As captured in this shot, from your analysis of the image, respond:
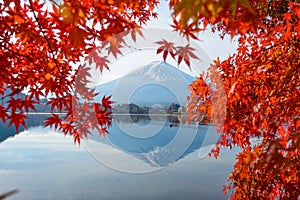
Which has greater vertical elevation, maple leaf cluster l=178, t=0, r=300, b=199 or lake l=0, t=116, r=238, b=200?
maple leaf cluster l=178, t=0, r=300, b=199

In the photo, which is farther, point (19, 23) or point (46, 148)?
point (46, 148)

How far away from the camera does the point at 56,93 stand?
104 inches

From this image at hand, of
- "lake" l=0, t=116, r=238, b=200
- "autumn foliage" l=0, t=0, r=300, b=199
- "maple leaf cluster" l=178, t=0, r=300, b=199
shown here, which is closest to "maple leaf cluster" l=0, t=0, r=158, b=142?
"autumn foliage" l=0, t=0, r=300, b=199

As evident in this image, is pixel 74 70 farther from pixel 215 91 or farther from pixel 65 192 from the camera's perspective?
pixel 65 192

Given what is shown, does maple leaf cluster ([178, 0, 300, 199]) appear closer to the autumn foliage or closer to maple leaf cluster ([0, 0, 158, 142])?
the autumn foliage

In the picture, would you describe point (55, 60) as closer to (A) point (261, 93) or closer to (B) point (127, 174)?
(A) point (261, 93)

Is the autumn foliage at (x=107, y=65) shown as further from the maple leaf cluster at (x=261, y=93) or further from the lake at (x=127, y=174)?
the lake at (x=127, y=174)

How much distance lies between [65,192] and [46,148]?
14013 mm

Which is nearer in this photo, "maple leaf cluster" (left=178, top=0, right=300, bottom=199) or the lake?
"maple leaf cluster" (left=178, top=0, right=300, bottom=199)

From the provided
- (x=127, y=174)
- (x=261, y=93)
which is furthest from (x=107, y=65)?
(x=127, y=174)

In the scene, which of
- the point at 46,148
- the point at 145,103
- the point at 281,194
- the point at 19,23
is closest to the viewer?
the point at 19,23

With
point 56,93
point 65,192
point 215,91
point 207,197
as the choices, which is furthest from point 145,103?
point 65,192

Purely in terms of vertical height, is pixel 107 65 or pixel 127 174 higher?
pixel 107 65

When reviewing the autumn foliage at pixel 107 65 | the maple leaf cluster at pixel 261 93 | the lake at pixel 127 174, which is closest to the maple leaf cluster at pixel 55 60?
the autumn foliage at pixel 107 65
